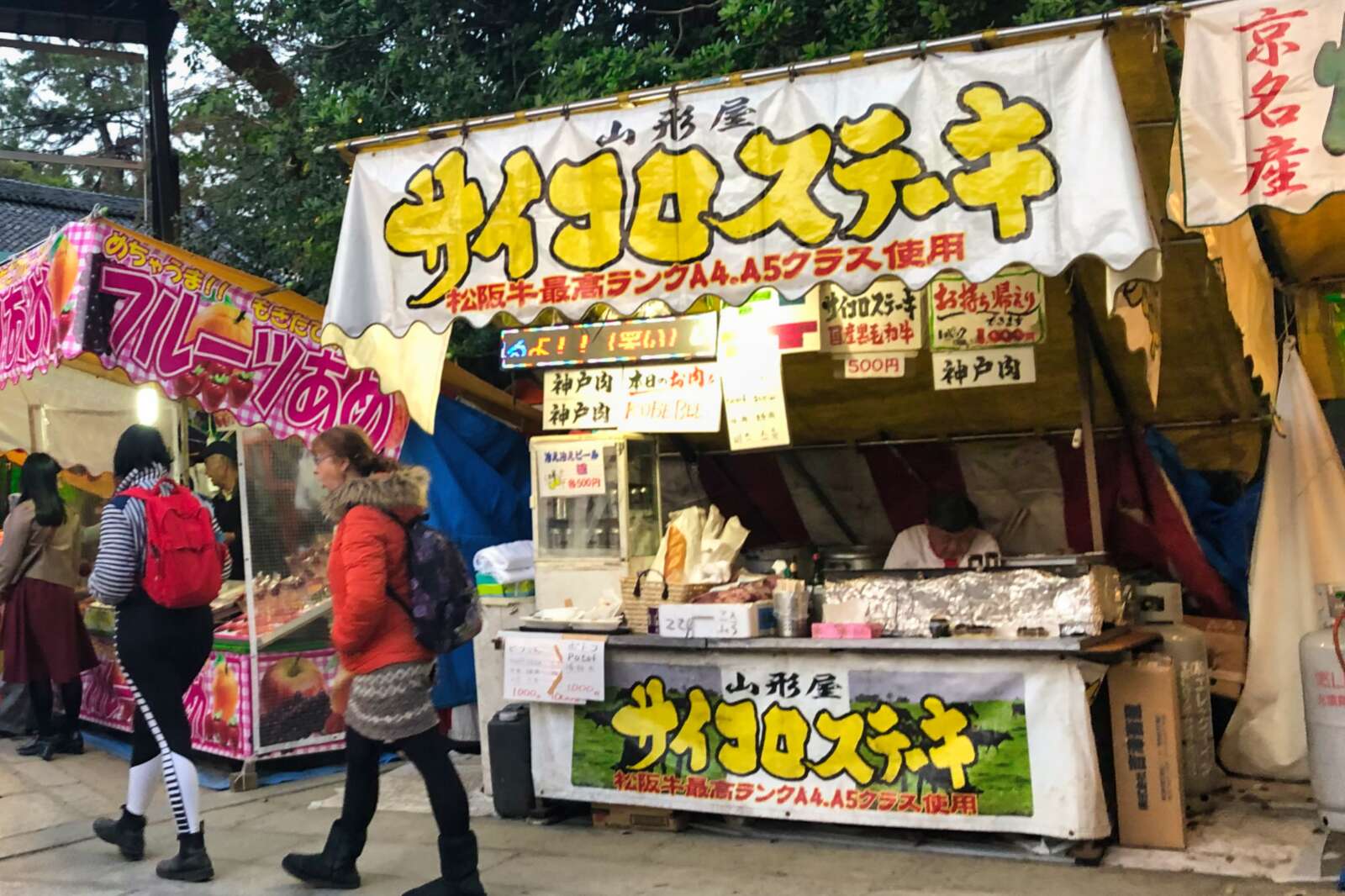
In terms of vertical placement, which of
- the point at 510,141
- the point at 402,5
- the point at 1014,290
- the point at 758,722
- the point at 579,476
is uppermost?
the point at 402,5

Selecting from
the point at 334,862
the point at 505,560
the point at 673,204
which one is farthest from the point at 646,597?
the point at 673,204

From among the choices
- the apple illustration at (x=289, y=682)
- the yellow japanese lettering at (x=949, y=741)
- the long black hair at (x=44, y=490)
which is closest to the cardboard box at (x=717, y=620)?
the yellow japanese lettering at (x=949, y=741)

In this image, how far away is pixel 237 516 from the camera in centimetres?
969

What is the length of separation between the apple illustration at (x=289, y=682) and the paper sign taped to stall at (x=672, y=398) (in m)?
2.80

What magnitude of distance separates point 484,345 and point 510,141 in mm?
4696

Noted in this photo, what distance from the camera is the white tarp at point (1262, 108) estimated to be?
15.1 ft

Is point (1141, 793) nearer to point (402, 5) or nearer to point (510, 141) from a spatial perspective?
point (510, 141)

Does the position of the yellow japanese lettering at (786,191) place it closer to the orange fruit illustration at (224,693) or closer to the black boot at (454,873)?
the black boot at (454,873)

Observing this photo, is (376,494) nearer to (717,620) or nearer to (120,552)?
(120,552)

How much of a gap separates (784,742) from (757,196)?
2.81m

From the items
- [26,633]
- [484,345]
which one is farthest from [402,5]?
[26,633]

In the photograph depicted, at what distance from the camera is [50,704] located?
32.5 ft

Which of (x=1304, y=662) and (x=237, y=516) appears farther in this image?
(x=237, y=516)

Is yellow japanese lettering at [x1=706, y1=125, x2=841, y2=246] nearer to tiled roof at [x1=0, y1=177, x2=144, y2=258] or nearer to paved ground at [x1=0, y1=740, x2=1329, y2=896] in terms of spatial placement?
paved ground at [x1=0, y1=740, x2=1329, y2=896]
